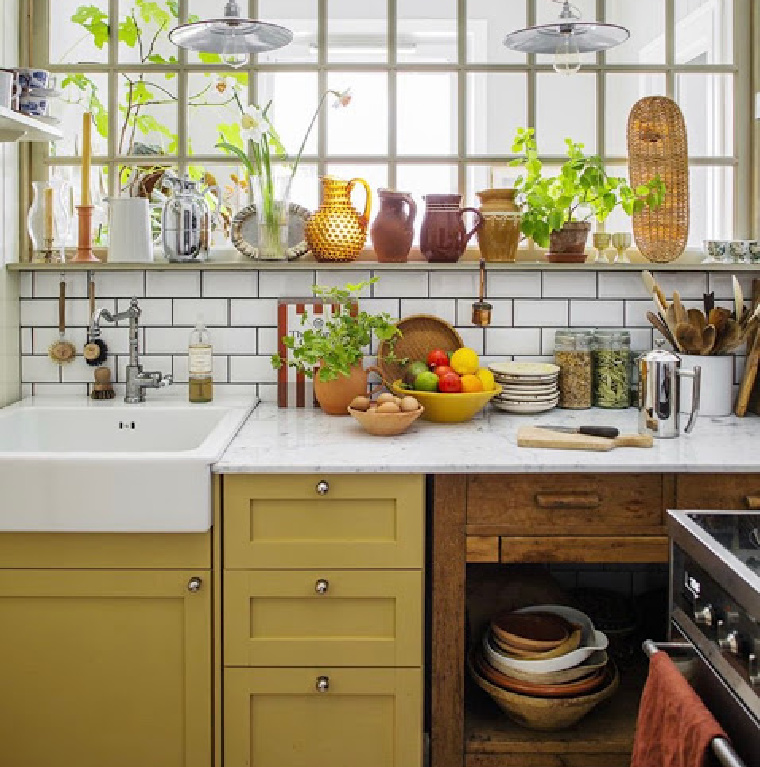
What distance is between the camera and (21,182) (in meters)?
3.31

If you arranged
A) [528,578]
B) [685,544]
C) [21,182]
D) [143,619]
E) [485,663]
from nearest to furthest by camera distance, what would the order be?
[685,544] < [143,619] < [485,663] < [528,578] < [21,182]

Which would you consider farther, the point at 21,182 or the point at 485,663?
the point at 21,182

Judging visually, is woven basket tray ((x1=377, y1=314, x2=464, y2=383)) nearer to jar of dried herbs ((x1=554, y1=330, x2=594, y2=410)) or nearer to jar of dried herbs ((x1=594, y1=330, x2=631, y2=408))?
jar of dried herbs ((x1=554, y1=330, x2=594, y2=410))

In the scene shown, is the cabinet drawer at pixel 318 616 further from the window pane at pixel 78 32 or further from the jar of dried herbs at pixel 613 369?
the window pane at pixel 78 32

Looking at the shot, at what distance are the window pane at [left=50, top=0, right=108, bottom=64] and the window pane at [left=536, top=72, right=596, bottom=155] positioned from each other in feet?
4.69

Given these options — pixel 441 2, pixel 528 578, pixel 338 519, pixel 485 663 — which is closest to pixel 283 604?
pixel 338 519

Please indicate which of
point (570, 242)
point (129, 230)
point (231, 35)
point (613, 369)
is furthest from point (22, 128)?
point (613, 369)

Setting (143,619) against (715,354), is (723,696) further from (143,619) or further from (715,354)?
(715,354)

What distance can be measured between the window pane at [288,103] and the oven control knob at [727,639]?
89.6 inches

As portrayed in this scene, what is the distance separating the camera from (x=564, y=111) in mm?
3428

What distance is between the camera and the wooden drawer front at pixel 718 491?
251 cm

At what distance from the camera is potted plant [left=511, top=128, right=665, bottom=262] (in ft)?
10.3

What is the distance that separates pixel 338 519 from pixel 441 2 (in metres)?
1.82

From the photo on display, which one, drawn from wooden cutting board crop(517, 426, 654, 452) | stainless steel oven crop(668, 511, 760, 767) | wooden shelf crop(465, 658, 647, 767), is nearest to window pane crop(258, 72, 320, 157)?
wooden cutting board crop(517, 426, 654, 452)
